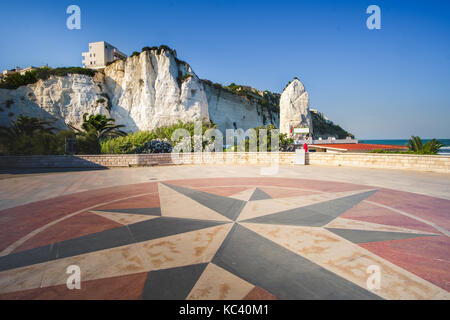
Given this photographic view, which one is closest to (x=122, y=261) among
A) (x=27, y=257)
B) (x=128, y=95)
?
(x=27, y=257)

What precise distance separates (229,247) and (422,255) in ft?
10.1

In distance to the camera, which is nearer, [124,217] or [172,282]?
[172,282]

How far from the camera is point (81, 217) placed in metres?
5.42

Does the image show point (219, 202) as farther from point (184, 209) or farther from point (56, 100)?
point (56, 100)

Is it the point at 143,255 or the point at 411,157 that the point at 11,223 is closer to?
the point at 143,255

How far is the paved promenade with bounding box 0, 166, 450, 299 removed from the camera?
267cm

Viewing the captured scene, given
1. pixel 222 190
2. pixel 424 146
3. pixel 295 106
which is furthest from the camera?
pixel 295 106

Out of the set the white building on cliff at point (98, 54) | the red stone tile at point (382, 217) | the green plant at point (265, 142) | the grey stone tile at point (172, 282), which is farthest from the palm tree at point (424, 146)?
the white building on cliff at point (98, 54)

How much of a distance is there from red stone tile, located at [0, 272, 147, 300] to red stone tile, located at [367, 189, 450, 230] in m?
6.13

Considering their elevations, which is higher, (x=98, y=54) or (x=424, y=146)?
(x=98, y=54)

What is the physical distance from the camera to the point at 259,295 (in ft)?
8.32

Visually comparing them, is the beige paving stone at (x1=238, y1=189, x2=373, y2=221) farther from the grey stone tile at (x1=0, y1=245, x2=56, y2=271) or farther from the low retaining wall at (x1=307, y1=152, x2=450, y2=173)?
the low retaining wall at (x1=307, y1=152, x2=450, y2=173)

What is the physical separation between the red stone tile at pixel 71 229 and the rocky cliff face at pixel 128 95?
35.0 meters
